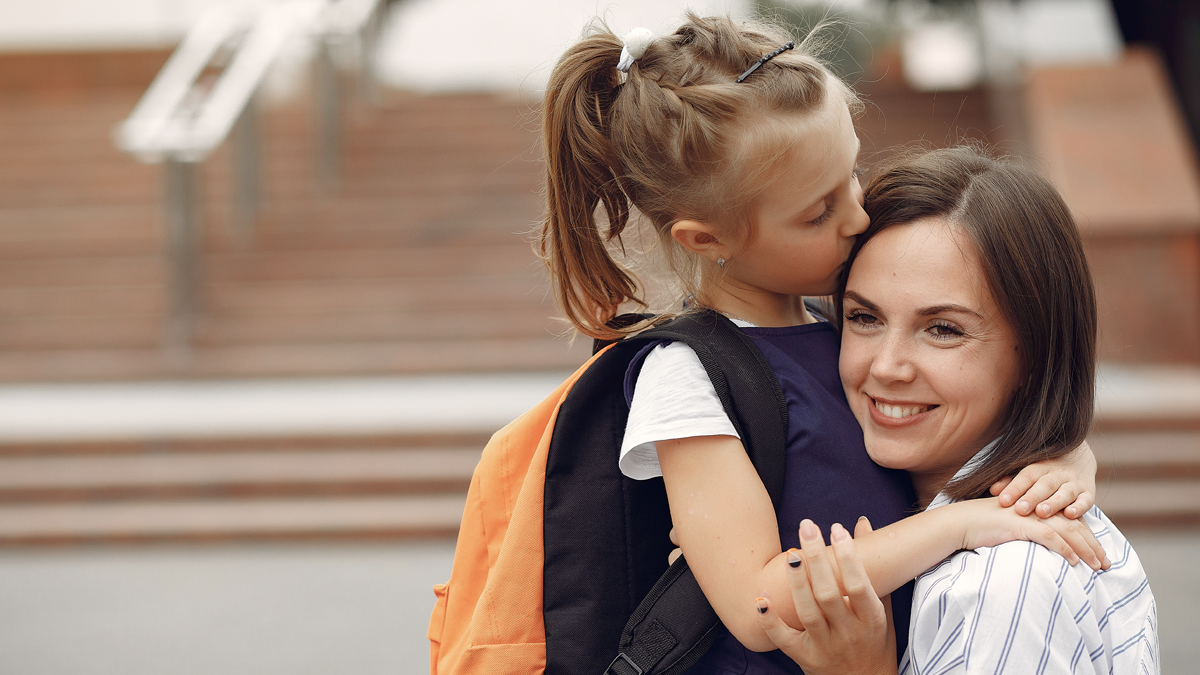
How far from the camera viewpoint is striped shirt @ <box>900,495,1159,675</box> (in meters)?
1.25

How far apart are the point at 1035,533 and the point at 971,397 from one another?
22 cm

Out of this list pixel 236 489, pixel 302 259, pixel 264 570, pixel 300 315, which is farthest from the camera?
pixel 302 259

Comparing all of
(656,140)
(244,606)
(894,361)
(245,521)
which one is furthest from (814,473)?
(245,521)

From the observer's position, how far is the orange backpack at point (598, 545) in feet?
4.50

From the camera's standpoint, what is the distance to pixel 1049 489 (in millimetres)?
1364

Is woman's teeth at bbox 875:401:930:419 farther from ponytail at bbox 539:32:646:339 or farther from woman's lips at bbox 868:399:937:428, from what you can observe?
ponytail at bbox 539:32:646:339

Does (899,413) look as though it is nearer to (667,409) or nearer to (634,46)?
(667,409)

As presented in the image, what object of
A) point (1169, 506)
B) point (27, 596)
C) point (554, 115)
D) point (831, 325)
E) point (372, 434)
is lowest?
point (1169, 506)

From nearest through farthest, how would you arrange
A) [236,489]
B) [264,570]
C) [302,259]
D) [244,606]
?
[244,606]
[264,570]
[236,489]
[302,259]

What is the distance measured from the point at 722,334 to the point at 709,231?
0.51 feet

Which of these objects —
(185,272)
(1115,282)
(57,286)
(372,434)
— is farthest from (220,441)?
(1115,282)

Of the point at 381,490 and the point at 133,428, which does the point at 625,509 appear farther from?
the point at 133,428

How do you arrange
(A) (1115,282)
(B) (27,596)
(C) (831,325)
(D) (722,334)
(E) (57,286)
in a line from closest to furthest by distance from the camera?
(D) (722,334)
(C) (831,325)
(B) (27,596)
(A) (1115,282)
(E) (57,286)

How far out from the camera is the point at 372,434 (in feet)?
17.1
